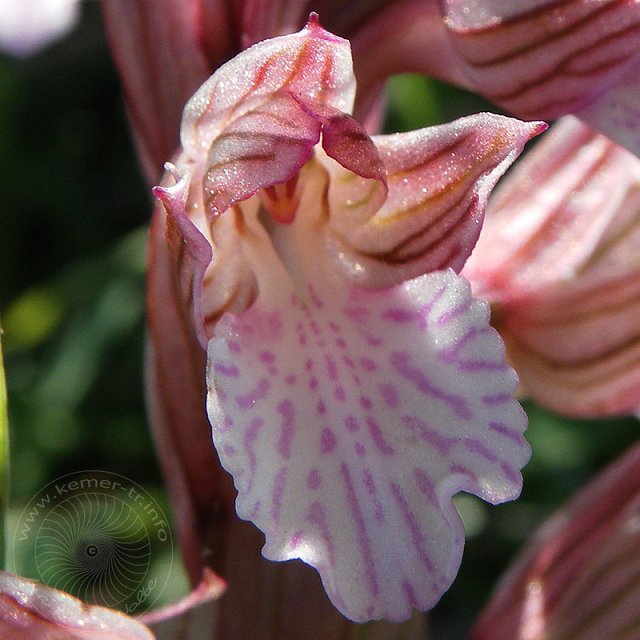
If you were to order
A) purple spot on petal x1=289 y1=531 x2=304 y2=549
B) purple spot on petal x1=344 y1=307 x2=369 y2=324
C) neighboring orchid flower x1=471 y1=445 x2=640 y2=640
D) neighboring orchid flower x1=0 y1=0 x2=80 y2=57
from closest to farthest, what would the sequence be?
1. purple spot on petal x1=289 y1=531 x2=304 y2=549
2. purple spot on petal x1=344 y1=307 x2=369 y2=324
3. neighboring orchid flower x1=471 y1=445 x2=640 y2=640
4. neighboring orchid flower x1=0 y1=0 x2=80 y2=57

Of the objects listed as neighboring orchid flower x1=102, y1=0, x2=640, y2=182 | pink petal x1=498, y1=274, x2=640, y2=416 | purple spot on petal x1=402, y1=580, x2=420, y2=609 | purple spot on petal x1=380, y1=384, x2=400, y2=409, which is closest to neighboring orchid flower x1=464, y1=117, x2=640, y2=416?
pink petal x1=498, y1=274, x2=640, y2=416

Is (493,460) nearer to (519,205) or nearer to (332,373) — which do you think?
(332,373)

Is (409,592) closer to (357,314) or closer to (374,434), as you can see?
(374,434)

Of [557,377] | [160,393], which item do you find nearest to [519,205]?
[557,377]

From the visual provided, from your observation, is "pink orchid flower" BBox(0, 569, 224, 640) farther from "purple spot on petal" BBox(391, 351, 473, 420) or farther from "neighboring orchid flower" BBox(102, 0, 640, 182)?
"neighboring orchid flower" BBox(102, 0, 640, 182)

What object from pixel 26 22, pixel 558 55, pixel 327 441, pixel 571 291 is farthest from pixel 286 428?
pixel 26 22
